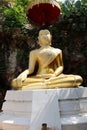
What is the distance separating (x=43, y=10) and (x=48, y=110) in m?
3.20

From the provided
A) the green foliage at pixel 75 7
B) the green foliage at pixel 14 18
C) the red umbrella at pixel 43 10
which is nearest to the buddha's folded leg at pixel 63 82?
the red umbrella at pixel 43 10

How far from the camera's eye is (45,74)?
5.29m

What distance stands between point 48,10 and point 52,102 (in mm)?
3031

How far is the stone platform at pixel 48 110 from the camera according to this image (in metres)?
4.24

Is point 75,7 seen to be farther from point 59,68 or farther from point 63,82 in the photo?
point 63,82

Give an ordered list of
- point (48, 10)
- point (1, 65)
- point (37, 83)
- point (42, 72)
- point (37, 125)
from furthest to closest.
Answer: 1. point (1, 65)
2. point (48, 10)
3. point (42, 72)
4. point (37, 83)
5. point (37, 125)

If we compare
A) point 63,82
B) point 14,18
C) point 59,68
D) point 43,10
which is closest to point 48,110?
point 63,82

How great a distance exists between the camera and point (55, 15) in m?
6.98

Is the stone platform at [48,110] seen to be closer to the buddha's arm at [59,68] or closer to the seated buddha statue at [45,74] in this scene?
the seated buddha statue at [45,74]

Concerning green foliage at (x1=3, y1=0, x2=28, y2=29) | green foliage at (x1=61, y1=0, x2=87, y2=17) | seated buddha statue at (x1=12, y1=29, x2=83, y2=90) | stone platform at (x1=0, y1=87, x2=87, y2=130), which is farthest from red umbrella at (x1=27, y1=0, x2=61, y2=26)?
stone platform at (x1=0, y1=87, x2=87, y2=130)

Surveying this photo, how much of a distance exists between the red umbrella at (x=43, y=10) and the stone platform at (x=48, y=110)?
7.53 ft

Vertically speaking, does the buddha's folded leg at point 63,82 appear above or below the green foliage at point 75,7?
below

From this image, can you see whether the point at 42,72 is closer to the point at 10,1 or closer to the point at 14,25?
the point at 14,25

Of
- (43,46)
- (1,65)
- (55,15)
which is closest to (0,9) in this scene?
(1,65)
